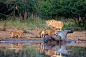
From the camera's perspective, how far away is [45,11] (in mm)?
29109

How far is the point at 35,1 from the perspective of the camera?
117 ft

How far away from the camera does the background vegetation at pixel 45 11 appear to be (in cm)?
2679

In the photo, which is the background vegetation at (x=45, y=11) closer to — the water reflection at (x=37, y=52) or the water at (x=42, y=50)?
the water at (x=42, y=50)

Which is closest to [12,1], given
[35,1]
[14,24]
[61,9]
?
[35,1]

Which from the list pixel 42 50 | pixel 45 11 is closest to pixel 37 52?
pixel 42 50

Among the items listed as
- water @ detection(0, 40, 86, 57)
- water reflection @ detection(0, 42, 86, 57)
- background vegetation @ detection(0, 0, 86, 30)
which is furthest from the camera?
background vegetation @ detection(0, 0, 86, 30)

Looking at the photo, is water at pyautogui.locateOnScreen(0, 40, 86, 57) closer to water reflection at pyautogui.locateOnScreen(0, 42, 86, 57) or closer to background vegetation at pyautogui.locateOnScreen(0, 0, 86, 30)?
water reflection at pyautogui.locateOnScreen(0, 42, 86, 57)

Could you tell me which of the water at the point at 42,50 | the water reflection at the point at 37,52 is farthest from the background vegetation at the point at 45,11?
the water reflection at the point at 37,52

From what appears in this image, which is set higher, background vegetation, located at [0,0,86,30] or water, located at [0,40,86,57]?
background vegetation, located at [0,0,86,30]

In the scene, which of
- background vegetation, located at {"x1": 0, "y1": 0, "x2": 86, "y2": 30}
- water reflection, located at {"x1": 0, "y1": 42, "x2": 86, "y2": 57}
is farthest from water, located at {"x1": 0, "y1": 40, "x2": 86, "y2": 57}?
background vegetation, located at {"x1": 0, "y1": 0, "x2": 86, "y2": 30}

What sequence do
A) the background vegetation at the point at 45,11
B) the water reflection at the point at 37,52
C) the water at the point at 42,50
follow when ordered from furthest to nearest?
the background vegetation at the point at 45,11 → the water at the point at 42,50 → the water reflection at the point at 37,52

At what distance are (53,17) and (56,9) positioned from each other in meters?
2.62

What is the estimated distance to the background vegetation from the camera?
2679cm

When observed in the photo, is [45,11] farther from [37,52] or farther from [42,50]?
[37,52]
